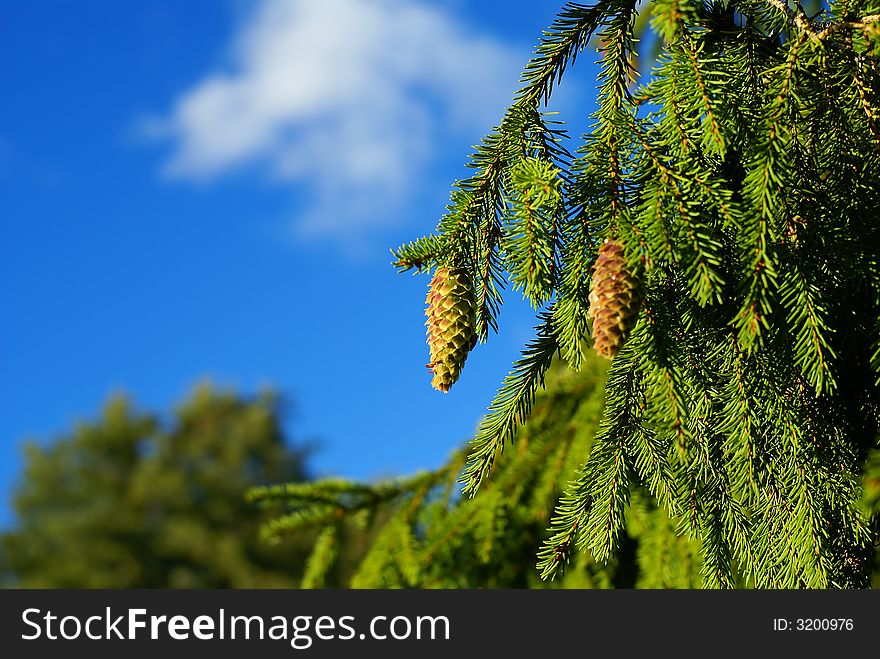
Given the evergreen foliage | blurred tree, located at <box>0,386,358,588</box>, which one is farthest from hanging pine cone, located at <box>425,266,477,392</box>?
blurred tree, located at <box>0,386,358,588</box>

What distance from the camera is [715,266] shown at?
0.93m

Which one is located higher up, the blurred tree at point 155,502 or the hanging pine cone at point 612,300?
the blurred tree at point 155,502

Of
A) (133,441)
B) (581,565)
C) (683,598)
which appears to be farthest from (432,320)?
(133,441)

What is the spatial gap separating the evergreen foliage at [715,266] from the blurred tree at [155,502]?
1843cm

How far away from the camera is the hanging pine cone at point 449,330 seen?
3.26 feet

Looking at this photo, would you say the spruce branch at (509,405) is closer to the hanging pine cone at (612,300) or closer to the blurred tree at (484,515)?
the hanging pine cone at (612,300)

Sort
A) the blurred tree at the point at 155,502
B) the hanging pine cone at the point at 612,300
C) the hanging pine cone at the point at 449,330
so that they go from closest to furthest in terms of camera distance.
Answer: the hanging pine cone at the point at 612,300 < the hanging pine cone at the point at 449,330 < the blurred tree at the point at 155,502

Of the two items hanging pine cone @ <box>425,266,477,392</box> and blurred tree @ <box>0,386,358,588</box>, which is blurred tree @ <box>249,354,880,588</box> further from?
blurred tree @ <box>0,386,358,588</box>

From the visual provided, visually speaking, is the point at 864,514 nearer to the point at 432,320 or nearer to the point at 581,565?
the point at 432,320

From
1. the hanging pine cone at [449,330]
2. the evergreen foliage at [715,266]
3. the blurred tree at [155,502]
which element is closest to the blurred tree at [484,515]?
the evergreen foliage at [715,266]

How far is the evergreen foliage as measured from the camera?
36.1 inches

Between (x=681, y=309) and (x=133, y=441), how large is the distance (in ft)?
75.2

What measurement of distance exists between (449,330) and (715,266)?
32cm

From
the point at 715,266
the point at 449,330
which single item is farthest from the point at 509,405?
the point at 715,266
